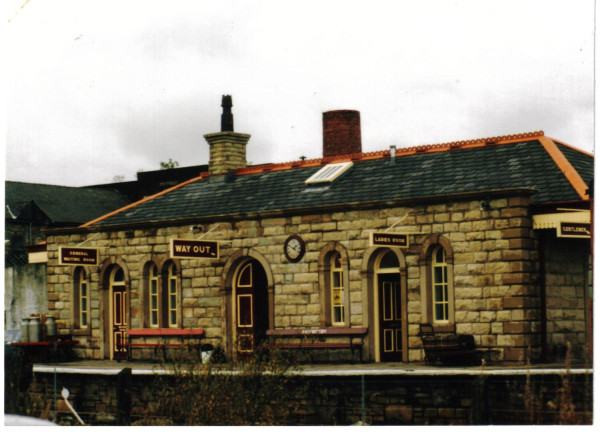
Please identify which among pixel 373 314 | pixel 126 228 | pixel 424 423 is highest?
pixel 126 228

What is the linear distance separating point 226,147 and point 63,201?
15.6 m

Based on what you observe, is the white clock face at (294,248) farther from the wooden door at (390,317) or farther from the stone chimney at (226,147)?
the stone chimney at (226,147)

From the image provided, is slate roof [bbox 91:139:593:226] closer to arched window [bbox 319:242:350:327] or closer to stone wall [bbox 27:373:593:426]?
arched window [bbox 319:242:350:327]

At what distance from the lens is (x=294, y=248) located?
84.6 feet

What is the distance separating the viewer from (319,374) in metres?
20.8

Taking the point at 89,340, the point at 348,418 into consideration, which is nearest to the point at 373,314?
the point at 348,418

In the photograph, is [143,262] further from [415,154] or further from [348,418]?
[348,418]

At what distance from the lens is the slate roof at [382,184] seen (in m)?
23.7

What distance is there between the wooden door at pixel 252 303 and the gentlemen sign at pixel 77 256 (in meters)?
4.21

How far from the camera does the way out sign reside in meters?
25.3

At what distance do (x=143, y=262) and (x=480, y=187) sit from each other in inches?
359

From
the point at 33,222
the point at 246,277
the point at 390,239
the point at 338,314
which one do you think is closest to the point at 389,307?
the point at 338,314

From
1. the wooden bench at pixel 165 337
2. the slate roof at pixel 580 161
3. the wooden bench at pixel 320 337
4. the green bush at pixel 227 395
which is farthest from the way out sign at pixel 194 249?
the slate roof at pixel 580 161

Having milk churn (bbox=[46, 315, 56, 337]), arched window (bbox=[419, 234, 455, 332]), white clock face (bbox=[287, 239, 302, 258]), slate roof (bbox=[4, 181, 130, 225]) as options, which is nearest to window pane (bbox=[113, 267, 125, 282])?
milk churn (bbox=[46, 315, 56, 337])
